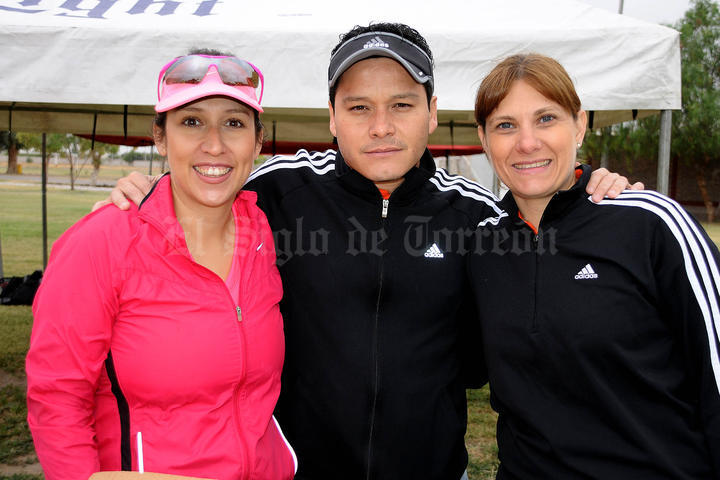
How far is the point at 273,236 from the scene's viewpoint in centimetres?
212

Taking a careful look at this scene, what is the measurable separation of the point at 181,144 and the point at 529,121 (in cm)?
111

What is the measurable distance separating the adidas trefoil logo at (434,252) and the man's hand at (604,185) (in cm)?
54

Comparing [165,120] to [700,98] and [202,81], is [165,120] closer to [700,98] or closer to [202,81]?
[202,81]

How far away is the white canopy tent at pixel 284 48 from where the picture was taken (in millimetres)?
3260

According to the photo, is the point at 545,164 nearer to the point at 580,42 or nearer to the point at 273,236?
the point at 273,236

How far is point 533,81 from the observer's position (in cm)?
181

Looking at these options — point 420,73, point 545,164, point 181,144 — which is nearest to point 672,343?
point 545,164

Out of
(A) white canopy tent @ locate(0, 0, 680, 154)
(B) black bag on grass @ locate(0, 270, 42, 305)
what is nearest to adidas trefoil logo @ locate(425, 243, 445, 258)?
(A) white canopy tent @ locate(0, 0, 680, 154)

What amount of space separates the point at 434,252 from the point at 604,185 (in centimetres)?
60

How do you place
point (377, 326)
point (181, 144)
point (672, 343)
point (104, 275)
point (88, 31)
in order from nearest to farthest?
point (104, 275)
point (672, 343)
point (181, 144)
point (377, 326)
point (88, 31)

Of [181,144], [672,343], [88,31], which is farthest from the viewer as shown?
[88,31]

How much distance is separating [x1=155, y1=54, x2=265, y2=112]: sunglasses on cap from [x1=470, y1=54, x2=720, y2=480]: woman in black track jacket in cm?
81

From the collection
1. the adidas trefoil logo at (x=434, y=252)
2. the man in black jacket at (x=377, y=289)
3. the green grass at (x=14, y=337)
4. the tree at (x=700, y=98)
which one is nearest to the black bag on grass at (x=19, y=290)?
the green grass at (x=14, y=337)

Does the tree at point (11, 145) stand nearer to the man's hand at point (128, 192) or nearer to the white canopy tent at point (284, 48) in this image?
the white canopy tent at point (284, 48)
